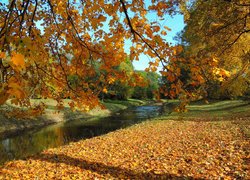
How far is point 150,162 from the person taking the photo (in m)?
8.47

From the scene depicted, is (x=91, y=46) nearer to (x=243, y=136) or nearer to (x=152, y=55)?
(x=152, y=55)

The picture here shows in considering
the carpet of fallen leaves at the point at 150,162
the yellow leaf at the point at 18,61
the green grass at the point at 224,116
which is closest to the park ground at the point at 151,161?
the carpet of fallen leaves at the point at 150,162

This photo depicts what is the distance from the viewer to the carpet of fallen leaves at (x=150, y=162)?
23.4ft

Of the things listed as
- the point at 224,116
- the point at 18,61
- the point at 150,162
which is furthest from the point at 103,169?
the point at 224,116

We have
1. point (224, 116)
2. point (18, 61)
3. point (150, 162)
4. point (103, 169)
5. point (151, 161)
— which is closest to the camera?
point (18, 61)

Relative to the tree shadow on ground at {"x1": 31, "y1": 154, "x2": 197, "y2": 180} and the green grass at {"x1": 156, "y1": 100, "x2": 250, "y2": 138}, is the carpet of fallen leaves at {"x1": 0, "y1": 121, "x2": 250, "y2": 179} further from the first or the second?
the green grass at {"x1": 156, "y1": 100, "x2": 250, "y2": 138}

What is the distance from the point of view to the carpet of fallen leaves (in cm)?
714

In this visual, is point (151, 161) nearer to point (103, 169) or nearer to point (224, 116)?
point (103, 169)

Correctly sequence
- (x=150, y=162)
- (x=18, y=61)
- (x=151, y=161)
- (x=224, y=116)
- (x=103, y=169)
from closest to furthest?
(x=18, y=61)
(x=103, y=169)
(x=150, y=162)
(x=151, y=161)
(x=224, y=116)

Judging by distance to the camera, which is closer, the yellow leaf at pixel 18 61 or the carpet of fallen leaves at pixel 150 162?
the yellow leaf at pixel 18 61

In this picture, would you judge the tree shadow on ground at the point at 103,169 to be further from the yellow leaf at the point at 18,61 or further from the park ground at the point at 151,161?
the yellow leaf at the point at 18,61

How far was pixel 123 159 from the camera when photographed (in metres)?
9.30

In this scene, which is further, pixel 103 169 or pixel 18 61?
pixel 103 169

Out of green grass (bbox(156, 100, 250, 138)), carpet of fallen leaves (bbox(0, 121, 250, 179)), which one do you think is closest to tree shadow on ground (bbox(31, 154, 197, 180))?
carpet of fallen leaves (bbox(0, 121, 250, 179))
